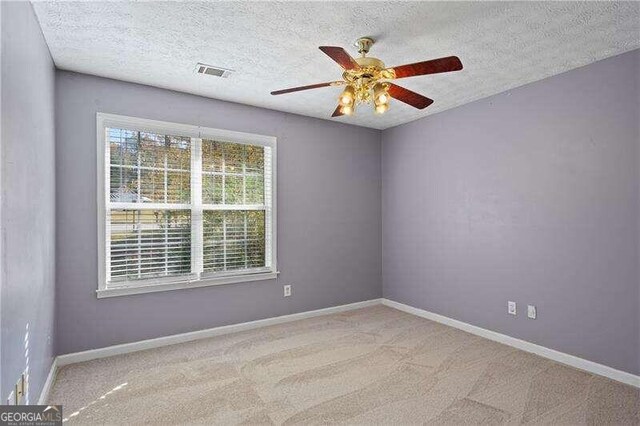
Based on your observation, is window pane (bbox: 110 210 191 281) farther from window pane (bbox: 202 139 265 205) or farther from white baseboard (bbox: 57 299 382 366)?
white baseboard (bbox: 57 299 382 366)

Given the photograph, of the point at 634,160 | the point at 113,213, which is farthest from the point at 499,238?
the point at 113,213

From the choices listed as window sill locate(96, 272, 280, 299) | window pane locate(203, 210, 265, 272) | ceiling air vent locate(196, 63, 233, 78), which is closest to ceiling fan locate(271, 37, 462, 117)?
ceiling air vent locate(196, 63, 233, 78)

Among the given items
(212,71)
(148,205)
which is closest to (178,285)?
(148,205)

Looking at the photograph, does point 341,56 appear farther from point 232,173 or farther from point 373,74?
point 232,173

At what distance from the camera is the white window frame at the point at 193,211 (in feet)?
10.2

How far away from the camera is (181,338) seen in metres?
3.46

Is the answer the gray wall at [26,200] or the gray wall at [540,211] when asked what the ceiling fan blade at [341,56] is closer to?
the gray wall at [26,200]

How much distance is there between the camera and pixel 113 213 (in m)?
3.19

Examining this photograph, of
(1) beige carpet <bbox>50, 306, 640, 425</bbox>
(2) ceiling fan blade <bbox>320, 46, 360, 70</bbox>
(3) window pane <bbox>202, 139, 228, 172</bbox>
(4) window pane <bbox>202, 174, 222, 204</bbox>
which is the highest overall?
(2) ceiling fan blade <bbox>320, 46, 360, 70</bbox>

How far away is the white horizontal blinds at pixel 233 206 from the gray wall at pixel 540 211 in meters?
1.97

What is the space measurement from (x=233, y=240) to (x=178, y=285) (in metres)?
0.74

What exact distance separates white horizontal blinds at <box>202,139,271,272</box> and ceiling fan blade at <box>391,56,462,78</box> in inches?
88.9

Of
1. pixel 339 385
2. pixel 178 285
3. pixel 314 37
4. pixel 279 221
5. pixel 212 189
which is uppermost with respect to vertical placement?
pixel 314 37

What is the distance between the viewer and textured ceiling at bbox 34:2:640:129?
2.10 meters
